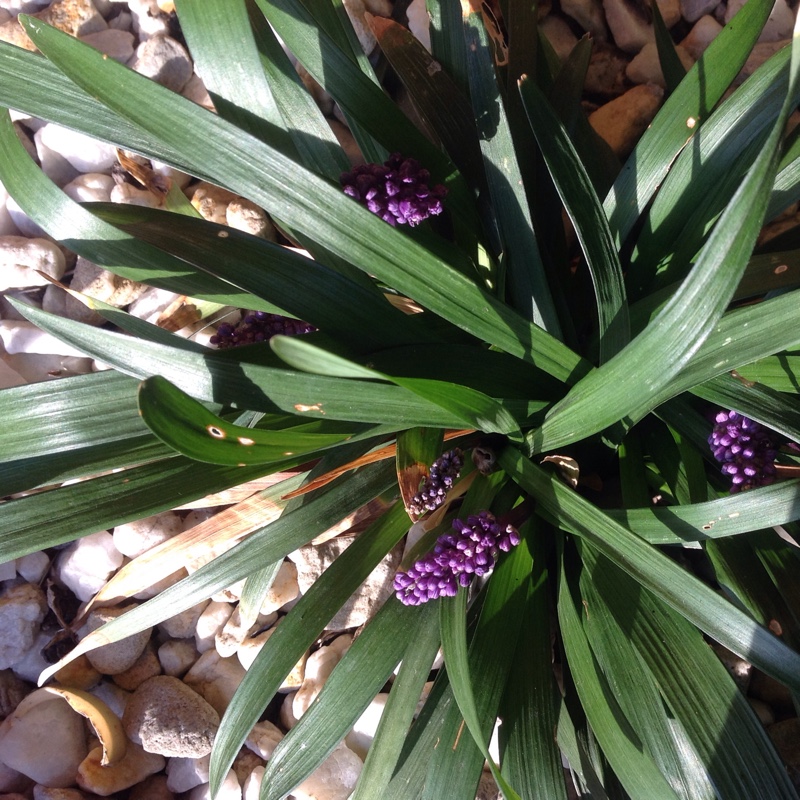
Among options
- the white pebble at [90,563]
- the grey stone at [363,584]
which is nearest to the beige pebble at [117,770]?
the white pebble at [90,563]

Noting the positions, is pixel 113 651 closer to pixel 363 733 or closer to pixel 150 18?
pixel 363 733

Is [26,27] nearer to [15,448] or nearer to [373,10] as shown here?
[15,448]

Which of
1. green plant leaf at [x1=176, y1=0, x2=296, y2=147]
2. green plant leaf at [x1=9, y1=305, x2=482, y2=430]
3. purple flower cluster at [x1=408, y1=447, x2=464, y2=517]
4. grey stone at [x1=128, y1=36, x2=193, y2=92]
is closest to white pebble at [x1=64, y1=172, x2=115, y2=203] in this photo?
grey stone at [x1=128, y1=36, x2=193, y2=92]

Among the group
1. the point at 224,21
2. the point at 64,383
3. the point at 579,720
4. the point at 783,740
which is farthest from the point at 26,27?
the point at 783,740

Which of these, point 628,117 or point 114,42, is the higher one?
point 628,117

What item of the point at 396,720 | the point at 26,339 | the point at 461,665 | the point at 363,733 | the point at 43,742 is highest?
the point at 461,665

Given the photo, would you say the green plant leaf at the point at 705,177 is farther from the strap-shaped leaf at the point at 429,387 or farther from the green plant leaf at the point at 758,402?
the strap-shaped leaf at the point at 429,387

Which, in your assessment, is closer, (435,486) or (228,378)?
(228,378)

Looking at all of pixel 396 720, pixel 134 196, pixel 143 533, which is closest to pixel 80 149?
pixel 134 196
